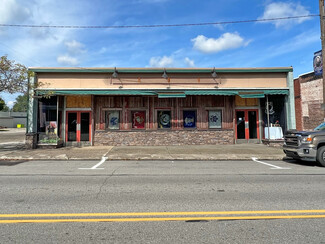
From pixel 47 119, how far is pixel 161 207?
13.6m

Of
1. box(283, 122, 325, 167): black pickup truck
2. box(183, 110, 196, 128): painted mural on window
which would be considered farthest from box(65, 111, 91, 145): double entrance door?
box(283, 122, 325, 167): black pickup truck

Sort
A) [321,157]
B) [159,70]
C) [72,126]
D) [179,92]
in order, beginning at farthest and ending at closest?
1. [72,126]
2. [159,70]
3. [179,92]
4. [321,157]

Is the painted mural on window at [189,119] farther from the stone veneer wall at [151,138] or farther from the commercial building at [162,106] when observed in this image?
the stone veneer wall at [151,138]

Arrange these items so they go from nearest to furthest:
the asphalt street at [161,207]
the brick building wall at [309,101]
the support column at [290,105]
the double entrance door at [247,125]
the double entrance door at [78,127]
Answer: the asphalt street at [161,207] < the support column at [290,105] < the double entrance door at [78,127] < the double entrance door at [247,125] < the brick building wall at [309,101]

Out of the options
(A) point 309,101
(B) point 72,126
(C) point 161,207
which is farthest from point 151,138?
(A) point 309,101

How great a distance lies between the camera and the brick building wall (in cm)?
1897

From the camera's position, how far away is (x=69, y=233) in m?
3.48

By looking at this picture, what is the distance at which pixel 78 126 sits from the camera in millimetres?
16016

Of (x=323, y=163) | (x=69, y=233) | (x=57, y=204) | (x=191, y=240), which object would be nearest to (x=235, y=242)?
(x=191, y=240)

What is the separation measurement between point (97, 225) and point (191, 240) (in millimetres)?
1490

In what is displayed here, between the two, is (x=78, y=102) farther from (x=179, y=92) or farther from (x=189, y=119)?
(x=189, y=119)

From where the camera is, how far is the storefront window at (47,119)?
1535cm

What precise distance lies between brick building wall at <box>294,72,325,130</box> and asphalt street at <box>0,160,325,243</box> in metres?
13.8

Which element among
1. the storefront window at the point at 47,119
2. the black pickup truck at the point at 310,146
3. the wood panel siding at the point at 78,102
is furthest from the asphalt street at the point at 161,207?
the wood panel siding at the point at 78,102
